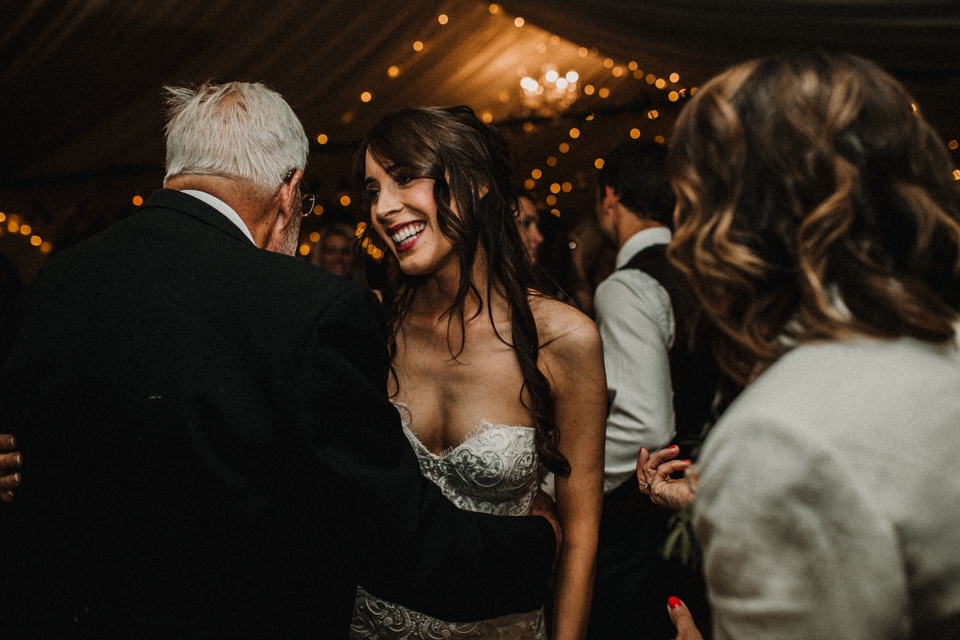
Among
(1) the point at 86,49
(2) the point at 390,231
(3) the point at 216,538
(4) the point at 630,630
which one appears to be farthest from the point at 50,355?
(1) the point at 86,49

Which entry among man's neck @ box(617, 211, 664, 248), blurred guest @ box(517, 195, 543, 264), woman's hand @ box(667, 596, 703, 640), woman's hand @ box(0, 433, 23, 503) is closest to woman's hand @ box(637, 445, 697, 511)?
woman's hand @ box(667, 596, 703, 640)

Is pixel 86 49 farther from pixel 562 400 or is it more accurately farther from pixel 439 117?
pixel 562 400

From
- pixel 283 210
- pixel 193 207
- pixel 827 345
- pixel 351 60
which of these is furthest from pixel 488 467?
pixel 351 60

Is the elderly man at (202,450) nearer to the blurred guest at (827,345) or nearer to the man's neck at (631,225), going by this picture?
the blurred guest at (827,345)

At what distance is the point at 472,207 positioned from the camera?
187 cm

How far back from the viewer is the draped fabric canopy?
3.10m

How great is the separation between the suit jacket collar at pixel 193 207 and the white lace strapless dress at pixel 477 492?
0.71m

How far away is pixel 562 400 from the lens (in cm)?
180

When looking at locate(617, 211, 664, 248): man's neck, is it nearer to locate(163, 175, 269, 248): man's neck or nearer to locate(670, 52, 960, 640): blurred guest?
locate(163, 175, 269, 248): man's neck

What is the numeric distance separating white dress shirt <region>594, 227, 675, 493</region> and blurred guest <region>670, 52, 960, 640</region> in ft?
5.06

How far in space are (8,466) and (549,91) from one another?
545 centimetres

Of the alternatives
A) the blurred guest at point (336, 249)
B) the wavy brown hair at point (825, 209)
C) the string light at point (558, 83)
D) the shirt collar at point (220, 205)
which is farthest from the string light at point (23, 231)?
the wavy brown hair at point (825, 209)

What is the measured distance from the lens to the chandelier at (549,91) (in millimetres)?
6039

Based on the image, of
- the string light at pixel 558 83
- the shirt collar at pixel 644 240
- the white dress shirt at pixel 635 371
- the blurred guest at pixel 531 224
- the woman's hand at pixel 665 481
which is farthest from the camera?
the string light at pixel 558 83
